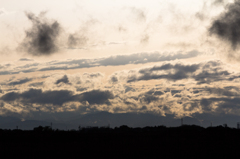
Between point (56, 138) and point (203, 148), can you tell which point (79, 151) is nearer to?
point (203, 148)

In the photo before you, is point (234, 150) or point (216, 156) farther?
point (234, 150)

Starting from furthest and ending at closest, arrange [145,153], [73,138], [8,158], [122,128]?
[122,128], [73,138], [145,153], [8,158]

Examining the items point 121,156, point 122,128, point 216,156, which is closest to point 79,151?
point 121,156

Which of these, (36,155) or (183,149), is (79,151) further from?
(183,149)

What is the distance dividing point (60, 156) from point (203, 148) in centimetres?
2868

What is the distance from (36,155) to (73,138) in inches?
1308

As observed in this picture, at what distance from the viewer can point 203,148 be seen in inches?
2589

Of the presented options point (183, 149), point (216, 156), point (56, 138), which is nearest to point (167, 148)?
point (183, 149)

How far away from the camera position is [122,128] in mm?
132250

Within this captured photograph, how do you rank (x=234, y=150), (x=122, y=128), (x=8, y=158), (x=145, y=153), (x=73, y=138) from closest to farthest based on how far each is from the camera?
(x=8, y=158) < (x=145, y=153) < (x=234, y=150) < (x=73, y=138) < (x=122, y=128)

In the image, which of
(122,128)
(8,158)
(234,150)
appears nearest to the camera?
(8,158)

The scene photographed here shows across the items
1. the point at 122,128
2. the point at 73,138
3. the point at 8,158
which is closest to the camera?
the point at 8,158

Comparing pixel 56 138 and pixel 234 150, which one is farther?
pixel 56 138

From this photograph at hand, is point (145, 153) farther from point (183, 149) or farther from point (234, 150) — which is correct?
point (234, 150)
